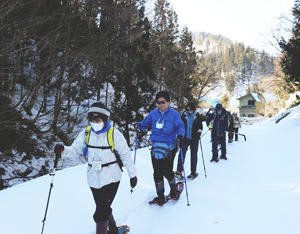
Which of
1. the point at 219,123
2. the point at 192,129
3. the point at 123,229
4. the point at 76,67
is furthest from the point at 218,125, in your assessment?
the point at 76,67

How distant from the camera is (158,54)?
2028cm

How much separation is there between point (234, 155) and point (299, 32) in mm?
11978

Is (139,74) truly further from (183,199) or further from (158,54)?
(183,199)

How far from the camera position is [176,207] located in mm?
4004

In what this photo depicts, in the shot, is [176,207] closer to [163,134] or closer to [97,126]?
[163,134]

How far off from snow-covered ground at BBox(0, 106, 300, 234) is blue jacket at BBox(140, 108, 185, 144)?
134 centimetres

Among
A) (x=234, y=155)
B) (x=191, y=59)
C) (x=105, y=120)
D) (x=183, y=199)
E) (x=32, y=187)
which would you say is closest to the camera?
(x=105, y=120)

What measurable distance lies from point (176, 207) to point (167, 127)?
1.56 meters

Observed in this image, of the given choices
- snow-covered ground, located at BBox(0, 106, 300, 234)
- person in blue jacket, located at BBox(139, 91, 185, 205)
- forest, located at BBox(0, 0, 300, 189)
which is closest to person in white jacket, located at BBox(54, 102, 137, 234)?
snow-covered ground, located at BBox(0, 106, 300, 234)

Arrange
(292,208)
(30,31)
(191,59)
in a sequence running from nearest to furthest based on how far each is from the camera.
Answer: (292,208) < (30,31) < (191,59)

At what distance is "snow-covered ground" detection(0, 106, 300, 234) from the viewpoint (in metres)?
3.29

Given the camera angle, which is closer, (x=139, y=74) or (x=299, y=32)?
(x=299, y=32)

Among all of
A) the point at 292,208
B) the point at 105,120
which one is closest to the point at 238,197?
the point at 292,208

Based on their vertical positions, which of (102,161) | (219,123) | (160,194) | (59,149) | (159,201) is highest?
(219,123)
